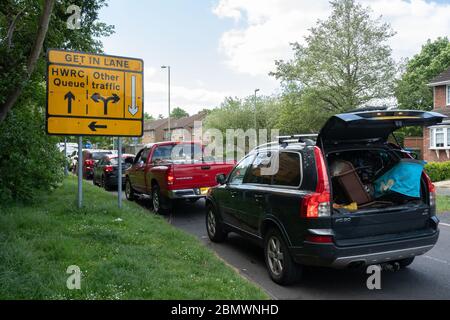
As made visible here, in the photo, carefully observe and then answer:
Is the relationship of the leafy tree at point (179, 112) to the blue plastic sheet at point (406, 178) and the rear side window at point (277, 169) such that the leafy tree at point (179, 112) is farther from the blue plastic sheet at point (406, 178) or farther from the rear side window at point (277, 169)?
the blue plastic sheet at point (406, 178)

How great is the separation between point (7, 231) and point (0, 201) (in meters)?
2.73

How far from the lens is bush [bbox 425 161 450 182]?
2023 cm

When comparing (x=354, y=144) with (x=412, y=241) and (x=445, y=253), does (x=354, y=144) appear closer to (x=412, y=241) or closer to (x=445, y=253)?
(x=412, y=241)

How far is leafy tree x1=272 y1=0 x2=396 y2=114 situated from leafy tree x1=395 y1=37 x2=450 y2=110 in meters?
8.76

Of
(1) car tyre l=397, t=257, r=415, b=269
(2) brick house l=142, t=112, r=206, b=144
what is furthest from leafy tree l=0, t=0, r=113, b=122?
(2) brick house l=142, t=112, r=206, b=144

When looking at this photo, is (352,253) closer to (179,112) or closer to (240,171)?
(240,171)

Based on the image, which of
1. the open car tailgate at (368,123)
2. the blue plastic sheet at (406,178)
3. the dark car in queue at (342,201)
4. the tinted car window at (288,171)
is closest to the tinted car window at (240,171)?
the dark car in queue at (342,201)

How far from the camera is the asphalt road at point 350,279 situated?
495 cm

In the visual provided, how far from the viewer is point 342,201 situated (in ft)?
17.7

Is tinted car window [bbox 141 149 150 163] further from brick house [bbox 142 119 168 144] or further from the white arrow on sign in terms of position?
brick house [bbox 142 119 168 144]

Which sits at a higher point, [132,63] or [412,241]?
[132,63]

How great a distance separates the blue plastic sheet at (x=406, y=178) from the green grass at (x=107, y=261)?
85.7 inches
